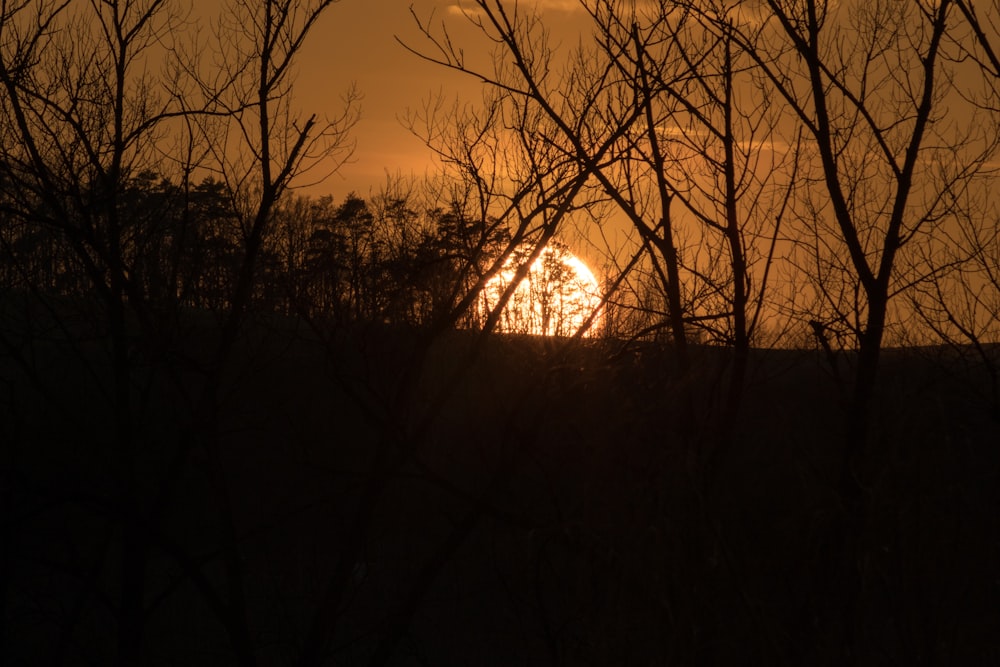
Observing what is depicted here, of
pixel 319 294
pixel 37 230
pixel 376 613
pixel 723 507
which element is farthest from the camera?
pixel 376 613

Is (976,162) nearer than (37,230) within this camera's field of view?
Yes

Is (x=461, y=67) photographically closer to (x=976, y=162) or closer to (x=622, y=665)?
(x=622, y=665)

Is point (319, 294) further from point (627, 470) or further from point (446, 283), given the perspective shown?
point (627, 470)

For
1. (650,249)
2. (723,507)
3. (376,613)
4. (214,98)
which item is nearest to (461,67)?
(650,249)

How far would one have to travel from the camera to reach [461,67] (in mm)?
4523

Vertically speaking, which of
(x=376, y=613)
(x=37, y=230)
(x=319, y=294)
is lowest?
(x=376, y=613)

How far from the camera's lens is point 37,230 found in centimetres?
858

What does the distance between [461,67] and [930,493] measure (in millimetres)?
2776

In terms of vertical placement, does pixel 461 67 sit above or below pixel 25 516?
above

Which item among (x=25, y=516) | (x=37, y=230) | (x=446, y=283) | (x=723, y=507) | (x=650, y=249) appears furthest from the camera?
(x=37, y=230)

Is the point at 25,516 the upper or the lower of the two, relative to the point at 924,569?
lower

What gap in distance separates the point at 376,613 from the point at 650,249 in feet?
37.3

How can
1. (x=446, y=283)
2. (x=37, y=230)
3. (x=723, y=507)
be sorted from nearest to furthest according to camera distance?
(x=723, y=507) → (x=446, y=283) → (x=37, y=230)

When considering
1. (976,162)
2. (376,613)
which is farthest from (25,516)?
(376,613)
